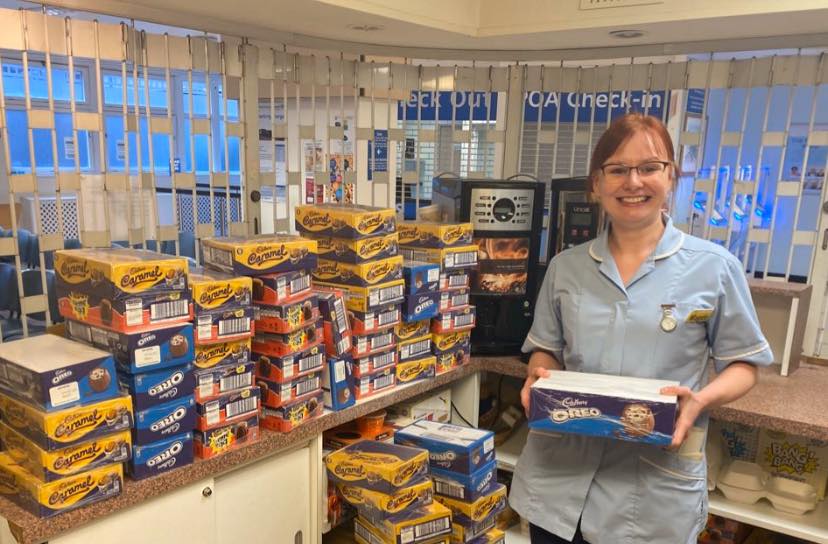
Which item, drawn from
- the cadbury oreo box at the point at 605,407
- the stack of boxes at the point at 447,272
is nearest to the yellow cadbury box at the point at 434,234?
the stack of boxes at the point at 447,272

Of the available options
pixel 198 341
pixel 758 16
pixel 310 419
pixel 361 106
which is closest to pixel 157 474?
pixel 198 341

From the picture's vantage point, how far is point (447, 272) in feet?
7.85

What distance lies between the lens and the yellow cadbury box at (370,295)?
2080 mm

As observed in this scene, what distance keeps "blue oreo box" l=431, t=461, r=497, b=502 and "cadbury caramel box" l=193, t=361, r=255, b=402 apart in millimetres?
716

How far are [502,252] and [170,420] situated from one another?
4.74ft

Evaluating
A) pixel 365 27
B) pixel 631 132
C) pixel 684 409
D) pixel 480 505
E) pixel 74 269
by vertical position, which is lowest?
pixel 480 505

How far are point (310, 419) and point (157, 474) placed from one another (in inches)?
19.6

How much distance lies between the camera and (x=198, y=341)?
163cm

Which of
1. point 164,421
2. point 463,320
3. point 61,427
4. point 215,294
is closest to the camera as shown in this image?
point 61,427

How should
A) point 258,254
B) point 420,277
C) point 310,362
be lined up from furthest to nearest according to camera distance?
point 420,277 < point 310,362 < point 258,254

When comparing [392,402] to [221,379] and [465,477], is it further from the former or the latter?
[221,379]

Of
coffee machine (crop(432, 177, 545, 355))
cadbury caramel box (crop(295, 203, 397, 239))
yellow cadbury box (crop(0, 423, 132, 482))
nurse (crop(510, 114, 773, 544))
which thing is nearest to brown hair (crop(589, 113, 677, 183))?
nurse (crop(510, 114, 773, 544))

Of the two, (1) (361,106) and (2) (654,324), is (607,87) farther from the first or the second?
(2) (654,324)

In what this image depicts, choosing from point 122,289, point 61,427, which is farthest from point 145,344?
point 61,427
